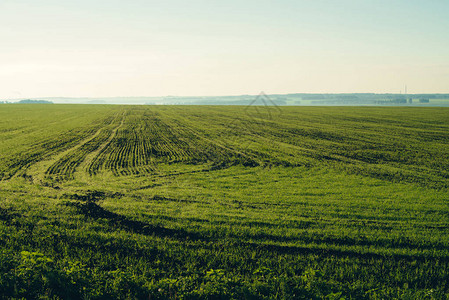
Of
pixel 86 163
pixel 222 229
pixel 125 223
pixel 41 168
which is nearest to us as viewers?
pixel 222 229

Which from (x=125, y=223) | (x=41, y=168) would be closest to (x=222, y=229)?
(x=125, y=223)

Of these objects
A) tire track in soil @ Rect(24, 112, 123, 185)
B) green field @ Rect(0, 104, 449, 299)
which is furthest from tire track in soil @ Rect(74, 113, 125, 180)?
tire track in soil @ Rect(24, 112, 123, 185)

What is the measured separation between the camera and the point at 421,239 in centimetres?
977

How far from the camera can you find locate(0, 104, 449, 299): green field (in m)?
6.98

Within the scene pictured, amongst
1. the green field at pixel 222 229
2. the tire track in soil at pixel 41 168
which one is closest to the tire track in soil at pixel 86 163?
the green field at pixel 222 229

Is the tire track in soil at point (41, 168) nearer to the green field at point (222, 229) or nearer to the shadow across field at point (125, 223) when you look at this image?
the green field at point (222, 229)

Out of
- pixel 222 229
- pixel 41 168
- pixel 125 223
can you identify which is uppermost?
pixel 41 168

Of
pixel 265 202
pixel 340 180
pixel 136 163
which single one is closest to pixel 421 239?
pixel 265 202

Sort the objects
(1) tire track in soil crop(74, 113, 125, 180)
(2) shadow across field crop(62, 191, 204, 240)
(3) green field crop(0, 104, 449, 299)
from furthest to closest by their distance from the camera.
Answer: (1) tire track in soil crop(74, 113, 125, 180) → (2) shadow across field crop(62, 191, 204, 240) → (3) green field crop(0, 104, 449, 299)

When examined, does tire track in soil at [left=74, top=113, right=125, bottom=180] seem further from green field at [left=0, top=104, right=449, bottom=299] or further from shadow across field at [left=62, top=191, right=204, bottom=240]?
shadow across field at [left=62, top=191, right=204, bottom=240]

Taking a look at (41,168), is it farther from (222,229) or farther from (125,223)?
(222,229)

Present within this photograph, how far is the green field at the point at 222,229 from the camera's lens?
698 cm

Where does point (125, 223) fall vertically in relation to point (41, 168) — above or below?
below

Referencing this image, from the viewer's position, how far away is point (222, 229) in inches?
404
